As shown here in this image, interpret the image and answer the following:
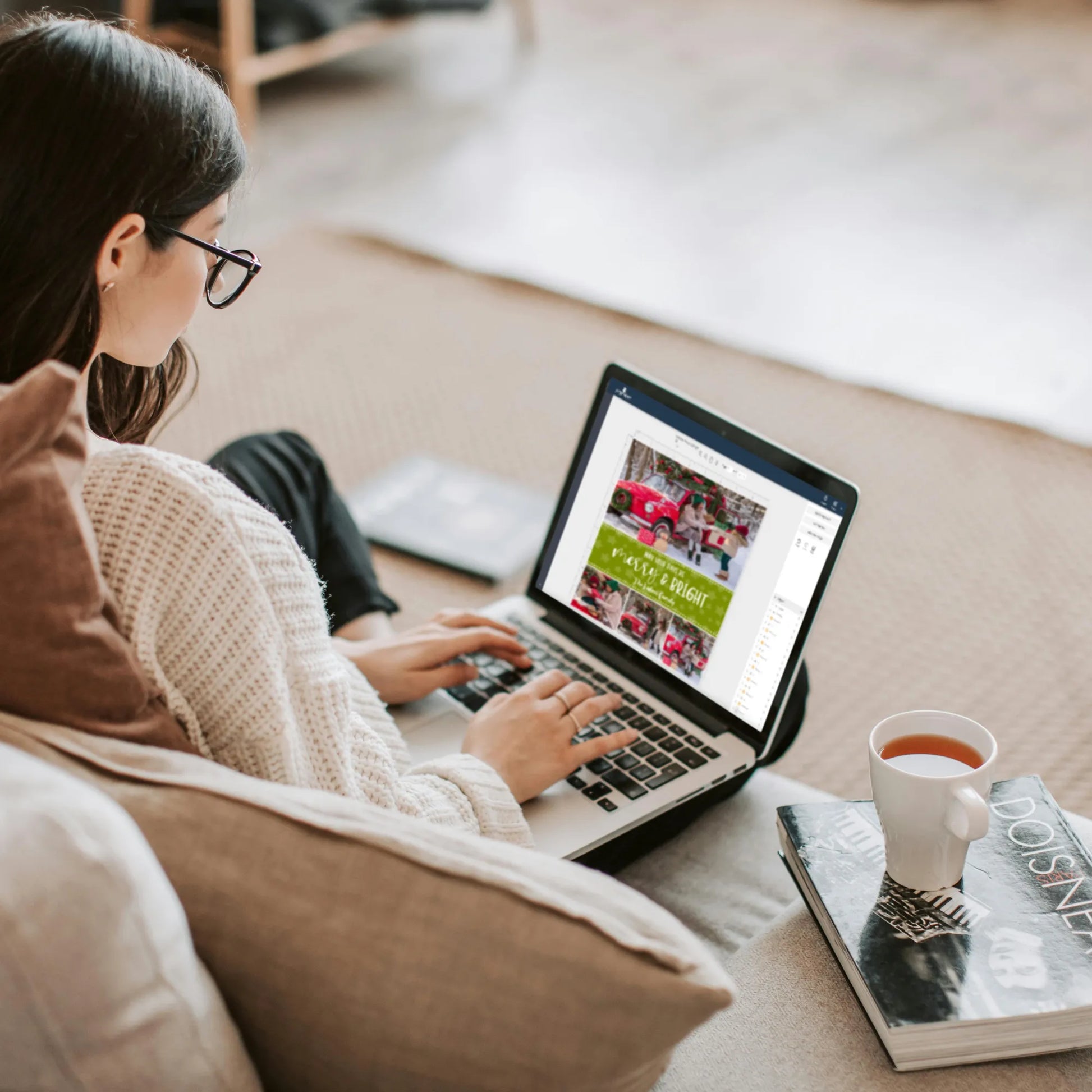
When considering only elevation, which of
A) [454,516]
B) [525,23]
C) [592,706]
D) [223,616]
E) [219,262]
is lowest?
[454,516]

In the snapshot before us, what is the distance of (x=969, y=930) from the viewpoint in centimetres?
82

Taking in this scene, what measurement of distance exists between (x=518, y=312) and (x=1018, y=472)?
101 cm

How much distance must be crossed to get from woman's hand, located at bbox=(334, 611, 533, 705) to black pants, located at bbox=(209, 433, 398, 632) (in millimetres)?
188

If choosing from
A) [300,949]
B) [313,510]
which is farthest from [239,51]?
[300,949]

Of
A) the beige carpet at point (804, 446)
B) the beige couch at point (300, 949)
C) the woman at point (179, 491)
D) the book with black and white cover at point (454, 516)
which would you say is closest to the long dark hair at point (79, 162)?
the woman at point (179, 491)

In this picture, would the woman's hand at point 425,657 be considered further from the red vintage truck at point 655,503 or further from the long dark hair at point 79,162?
the long dark hair at point 79,162

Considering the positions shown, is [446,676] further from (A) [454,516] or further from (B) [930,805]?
(A) [454,516]

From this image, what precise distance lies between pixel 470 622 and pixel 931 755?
52 centimetres

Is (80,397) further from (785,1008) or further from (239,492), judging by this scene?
(785,1008)

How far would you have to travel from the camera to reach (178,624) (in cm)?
78

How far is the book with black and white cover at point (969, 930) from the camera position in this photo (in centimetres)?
76

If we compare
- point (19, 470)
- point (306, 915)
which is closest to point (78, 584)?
point (19, 470)

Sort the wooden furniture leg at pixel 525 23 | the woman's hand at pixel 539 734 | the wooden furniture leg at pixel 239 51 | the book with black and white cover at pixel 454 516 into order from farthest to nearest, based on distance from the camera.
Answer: the wooden furniture leg at pixel 525 23 < the wooden furniture leg at pixel 239 51 < the book with black and white cover at pixel 454 516 < the woman's hand at pixel 539 734

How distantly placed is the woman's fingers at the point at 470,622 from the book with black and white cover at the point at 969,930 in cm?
39
